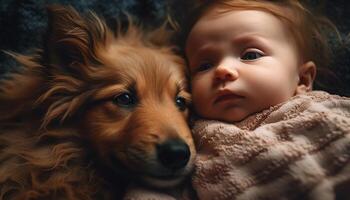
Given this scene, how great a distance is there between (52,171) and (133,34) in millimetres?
677

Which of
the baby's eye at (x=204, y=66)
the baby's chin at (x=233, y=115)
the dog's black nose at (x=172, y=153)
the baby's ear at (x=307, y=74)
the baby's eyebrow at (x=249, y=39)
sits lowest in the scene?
the baby's ear at (x=307, y=74)

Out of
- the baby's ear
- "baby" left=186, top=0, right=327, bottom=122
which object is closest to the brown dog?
"baby" left=186, top=0, right=327, bottom=122

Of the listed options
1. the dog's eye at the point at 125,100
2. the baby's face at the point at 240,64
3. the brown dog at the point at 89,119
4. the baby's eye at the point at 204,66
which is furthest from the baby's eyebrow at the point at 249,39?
the dog's eye at the point at 125,100

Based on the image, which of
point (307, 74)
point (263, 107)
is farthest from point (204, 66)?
point (307, 74)

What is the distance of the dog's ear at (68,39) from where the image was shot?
1.60 m

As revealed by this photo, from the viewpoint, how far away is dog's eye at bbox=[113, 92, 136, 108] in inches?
60.9

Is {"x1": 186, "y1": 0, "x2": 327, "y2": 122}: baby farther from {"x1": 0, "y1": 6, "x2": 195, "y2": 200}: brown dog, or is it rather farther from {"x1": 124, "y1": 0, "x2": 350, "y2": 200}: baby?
{"x1": 0, "y1": 6, "x2": 195, "y2": 200}: brown dog

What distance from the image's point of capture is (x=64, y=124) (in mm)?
1560

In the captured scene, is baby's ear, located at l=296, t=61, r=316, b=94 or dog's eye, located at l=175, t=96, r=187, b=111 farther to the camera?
baby's ear, located at l=296, t=61, r=316, b=94

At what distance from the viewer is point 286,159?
4.28 feet

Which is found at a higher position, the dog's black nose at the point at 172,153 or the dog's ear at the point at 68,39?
the dog's ear at the point at 68,39

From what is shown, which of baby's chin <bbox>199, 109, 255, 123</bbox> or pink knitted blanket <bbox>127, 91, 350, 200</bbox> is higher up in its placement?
pink knitted blanket <bbox>127, 91, 350, 200</bbox>

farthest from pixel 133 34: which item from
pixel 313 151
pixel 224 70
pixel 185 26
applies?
pixel 313 151

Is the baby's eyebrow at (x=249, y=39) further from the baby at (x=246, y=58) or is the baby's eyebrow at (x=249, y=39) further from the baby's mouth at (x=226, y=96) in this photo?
the baby's mouth at (x=226, y=96)
